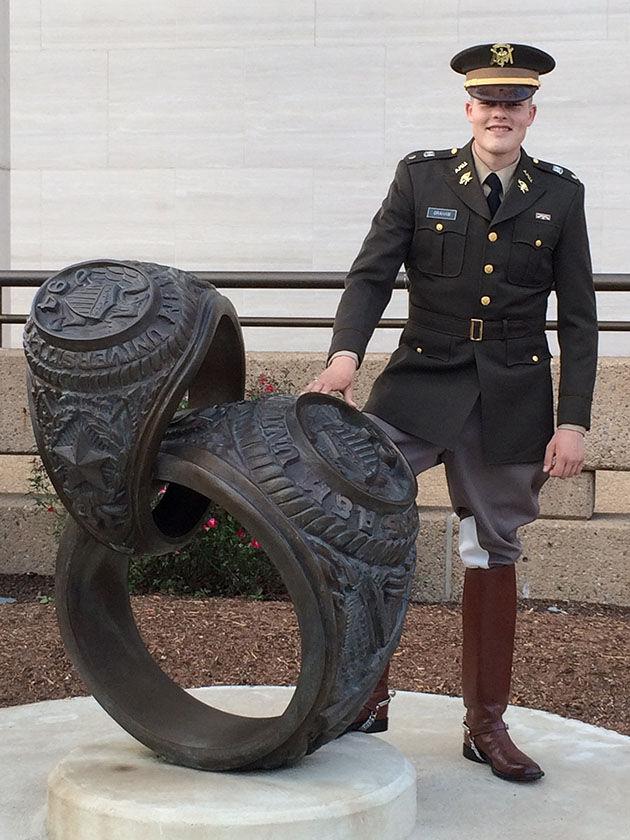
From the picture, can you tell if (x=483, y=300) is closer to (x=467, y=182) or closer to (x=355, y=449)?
(x=467, y=182)

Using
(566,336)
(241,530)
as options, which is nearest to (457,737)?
(566,336)

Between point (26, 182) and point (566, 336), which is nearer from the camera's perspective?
point (566, 336)

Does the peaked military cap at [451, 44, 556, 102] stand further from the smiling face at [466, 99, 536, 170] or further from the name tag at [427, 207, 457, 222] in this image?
the name tag at [427, 207, 457, 222]

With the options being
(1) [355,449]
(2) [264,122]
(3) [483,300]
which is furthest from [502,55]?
(2) [264,122]

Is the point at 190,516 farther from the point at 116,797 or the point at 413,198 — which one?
the point at 413,198

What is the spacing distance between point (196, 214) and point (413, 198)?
496 cm

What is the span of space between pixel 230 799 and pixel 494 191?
1.74m

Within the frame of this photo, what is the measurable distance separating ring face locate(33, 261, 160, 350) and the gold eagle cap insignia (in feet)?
3.82

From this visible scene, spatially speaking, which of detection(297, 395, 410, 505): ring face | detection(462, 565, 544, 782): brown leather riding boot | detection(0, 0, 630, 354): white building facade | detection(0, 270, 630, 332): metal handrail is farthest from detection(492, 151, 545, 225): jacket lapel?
detection(0, 0, 630, 354): white building facade

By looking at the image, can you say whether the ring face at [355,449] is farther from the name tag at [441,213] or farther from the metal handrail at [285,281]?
the metal handrail at [285,281]

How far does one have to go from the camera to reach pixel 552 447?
365cm

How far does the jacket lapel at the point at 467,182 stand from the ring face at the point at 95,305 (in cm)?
101

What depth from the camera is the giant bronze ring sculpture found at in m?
3.04

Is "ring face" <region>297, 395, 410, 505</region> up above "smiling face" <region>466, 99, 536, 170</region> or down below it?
below
